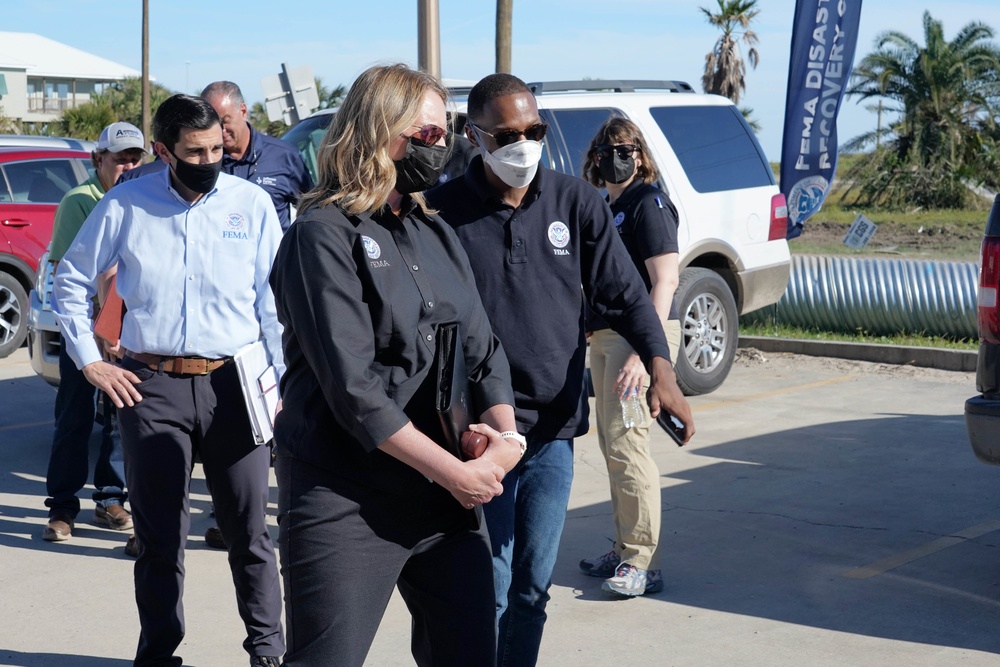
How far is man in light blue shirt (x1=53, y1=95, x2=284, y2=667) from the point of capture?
3826 millimetres

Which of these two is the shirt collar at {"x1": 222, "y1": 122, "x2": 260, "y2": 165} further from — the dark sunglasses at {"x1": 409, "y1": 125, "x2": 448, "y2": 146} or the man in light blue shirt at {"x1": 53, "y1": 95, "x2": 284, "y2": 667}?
the dark sunglasses at {"x1": 409, "y1": 125, "x2": 448, "y2": 146}

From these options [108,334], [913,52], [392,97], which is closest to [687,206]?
[108,334]

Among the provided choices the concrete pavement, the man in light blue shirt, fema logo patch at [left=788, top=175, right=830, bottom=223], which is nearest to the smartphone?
the concrete pavement

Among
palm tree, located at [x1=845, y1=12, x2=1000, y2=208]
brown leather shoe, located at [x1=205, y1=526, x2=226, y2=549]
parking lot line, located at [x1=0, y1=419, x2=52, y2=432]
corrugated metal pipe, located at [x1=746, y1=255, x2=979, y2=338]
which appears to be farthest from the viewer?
palm tree, located at [x1=845, y1=12, x2=1000, y2=208]

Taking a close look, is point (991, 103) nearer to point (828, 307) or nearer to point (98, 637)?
point (828, 307)

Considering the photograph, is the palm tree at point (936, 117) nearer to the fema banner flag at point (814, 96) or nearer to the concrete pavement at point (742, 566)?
the fema banner flag at point (814, 96)

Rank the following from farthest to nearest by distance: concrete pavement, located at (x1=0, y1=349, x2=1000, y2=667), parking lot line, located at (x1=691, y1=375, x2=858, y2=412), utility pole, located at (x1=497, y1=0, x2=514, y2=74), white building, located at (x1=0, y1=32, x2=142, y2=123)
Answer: white building, located at (x1=0, y1=32, x2=142, y2=123) < utility pole, located at (x1=497, y1=0, x2=514, y2=74) < parking lot line, located at (x1=691, y1=375, x2=858, y2=412) < concrete pavement, located at (x1=0, y1=349, x2=1000, y2=667)

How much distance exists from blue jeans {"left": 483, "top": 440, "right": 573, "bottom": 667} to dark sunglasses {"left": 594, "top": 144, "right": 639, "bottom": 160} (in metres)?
1.80

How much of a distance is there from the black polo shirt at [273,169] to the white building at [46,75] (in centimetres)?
6156

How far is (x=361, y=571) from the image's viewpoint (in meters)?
2.53

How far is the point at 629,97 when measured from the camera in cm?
891

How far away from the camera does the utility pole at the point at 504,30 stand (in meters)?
13.1

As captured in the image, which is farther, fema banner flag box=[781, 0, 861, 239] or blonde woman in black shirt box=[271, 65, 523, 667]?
fema banner flag box=[781, 0, 861, 239]

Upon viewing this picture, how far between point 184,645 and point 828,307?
8.34 m
